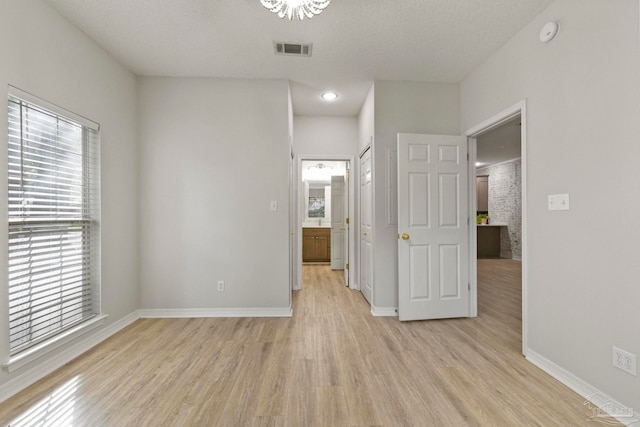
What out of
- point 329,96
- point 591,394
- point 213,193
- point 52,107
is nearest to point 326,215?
point 329,96

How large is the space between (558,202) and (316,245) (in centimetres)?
504

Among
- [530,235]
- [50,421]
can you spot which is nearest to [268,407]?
[50,421]

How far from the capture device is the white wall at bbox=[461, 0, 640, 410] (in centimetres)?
161

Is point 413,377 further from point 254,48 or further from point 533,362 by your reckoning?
point 254,48

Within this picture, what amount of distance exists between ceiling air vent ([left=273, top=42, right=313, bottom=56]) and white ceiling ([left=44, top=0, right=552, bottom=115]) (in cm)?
7

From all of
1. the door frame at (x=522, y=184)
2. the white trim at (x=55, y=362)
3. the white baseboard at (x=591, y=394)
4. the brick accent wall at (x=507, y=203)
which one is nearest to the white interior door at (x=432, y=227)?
the door frame at (x=522, y=184)

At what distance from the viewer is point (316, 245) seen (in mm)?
6672

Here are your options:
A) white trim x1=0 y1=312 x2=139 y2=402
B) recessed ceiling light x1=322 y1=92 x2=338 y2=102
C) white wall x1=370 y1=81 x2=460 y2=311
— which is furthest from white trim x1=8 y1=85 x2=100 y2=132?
white wall x1=370 y1=81 x2=460 y2=311

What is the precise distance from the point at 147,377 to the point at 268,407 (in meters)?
0.98

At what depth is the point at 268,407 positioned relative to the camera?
1.70 metres

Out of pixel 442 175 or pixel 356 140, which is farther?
pixel 356 140

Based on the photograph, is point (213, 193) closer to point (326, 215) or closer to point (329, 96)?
point (329, 96)

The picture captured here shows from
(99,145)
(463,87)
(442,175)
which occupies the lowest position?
(442,175)

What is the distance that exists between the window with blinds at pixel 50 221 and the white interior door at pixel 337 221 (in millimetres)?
3966
